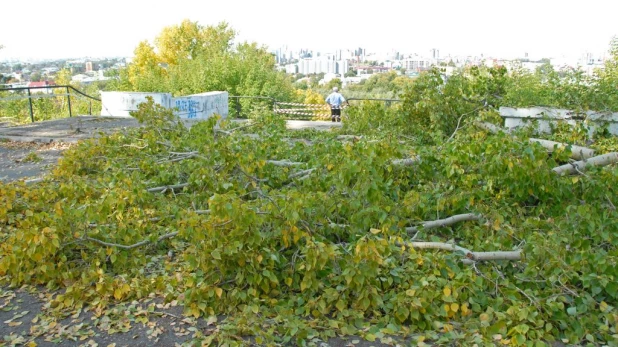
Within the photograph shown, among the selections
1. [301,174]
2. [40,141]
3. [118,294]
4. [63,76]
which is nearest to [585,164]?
[301,174]

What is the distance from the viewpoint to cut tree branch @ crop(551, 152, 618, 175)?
20.0ft

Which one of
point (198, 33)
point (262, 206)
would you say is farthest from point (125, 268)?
point (198, 33)

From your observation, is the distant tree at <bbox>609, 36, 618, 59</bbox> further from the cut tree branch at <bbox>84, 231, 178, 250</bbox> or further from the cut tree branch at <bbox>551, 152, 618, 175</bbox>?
the cut tree branch at <bbox>84, 231, 178, 250</bbox>

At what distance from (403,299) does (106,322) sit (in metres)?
2.17

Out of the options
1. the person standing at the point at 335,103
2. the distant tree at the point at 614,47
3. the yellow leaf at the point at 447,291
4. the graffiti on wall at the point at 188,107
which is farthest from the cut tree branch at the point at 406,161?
the graffiti on wall at the point at 188,107

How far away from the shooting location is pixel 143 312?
427 cm

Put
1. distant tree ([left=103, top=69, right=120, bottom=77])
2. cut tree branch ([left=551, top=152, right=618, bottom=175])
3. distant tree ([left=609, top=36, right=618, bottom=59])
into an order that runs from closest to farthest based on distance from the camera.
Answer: cut tree branch ([left=551, top=152, right=618, bottom=175]), distant tree ([left=609, top=36, right=618, bottom=59]), distant tree ([left=103, top=69, right=120, bottom=77])

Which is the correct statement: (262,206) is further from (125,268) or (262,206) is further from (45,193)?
(45,193)

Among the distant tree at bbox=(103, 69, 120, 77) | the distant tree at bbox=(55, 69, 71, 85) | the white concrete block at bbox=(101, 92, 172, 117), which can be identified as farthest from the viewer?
the distant tree at bbox=(55, 69, 71, 85)

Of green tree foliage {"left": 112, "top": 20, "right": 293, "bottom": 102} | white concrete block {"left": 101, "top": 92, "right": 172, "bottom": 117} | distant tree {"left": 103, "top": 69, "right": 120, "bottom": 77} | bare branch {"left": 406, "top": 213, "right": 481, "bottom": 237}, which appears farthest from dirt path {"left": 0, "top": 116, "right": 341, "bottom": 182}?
distant tree {"left": 103, "top": 69, "right": 120, "bottom": 77}

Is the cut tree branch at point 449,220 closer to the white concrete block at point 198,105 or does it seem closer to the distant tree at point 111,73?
the white concrete block at point 198,105

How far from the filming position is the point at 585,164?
6145 mm

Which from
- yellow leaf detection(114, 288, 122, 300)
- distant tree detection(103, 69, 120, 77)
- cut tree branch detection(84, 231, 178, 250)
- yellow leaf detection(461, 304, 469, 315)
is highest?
distant tree detection(103, 69, 120, 77)

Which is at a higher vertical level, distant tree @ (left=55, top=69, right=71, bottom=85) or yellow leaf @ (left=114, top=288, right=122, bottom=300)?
distant tree @ (left=55, top=69, right=71, bottom=85)
